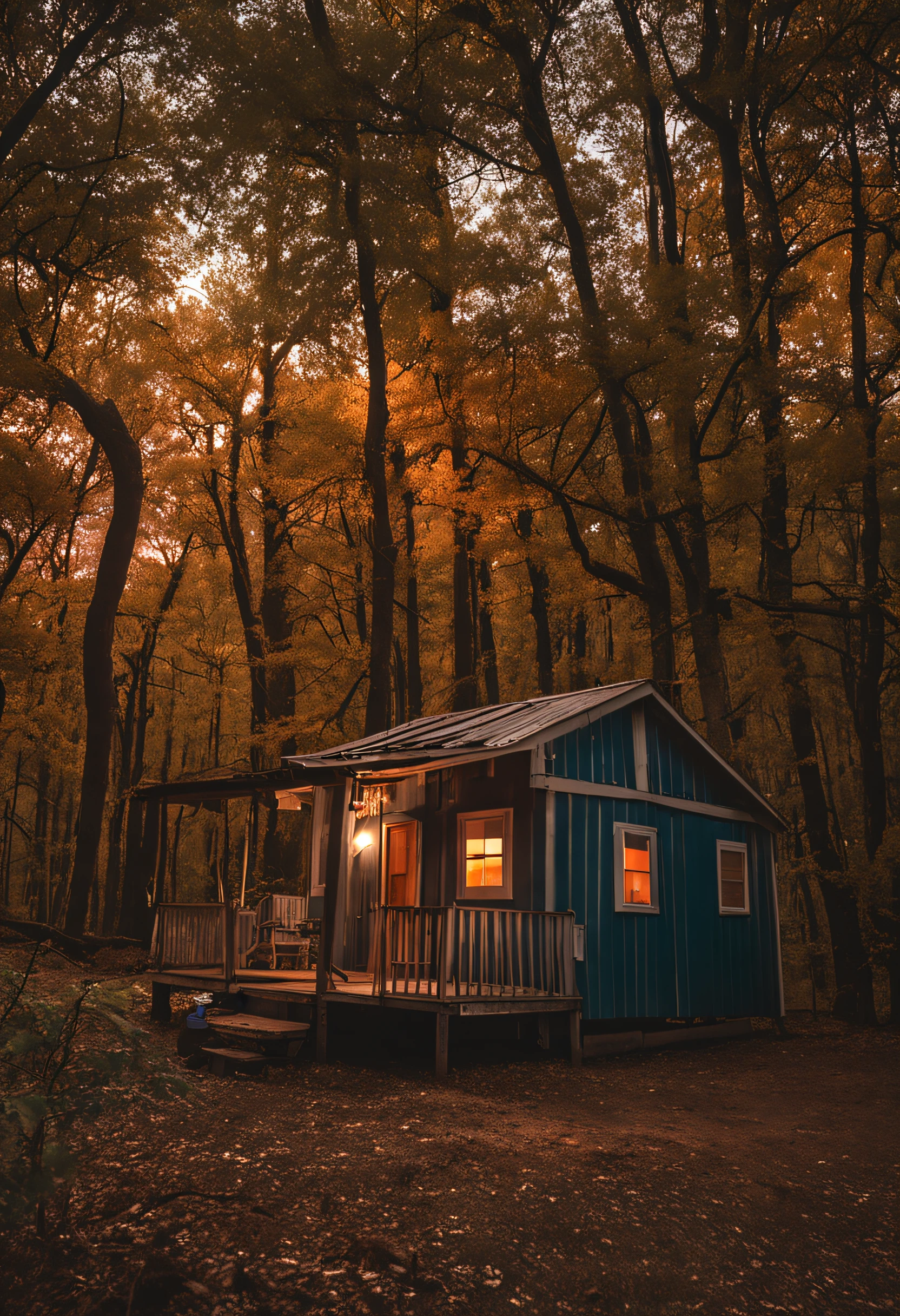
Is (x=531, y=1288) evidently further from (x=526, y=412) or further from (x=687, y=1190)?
(x=526, y=412)

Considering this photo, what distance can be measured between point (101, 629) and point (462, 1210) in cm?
1695

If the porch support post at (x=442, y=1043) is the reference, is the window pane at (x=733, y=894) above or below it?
above

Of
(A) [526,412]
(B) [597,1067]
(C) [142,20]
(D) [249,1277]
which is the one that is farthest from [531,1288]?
(C) [142,20]

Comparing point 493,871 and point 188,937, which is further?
point 188,937

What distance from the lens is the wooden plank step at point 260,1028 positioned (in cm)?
953

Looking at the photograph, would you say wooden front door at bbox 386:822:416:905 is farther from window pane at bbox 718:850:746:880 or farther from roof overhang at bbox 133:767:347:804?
window pane at bbox 718:850:746:880

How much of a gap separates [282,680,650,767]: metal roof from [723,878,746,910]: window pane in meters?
3.78

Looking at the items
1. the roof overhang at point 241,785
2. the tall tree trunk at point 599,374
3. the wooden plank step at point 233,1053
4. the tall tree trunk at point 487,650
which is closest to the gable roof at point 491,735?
the roof overhang at point 241,785

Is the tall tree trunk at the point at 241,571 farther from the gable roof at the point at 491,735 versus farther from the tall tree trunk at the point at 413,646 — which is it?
the gable roof at the point at 491,735

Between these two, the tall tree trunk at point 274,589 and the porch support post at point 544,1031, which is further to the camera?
the tall tree trunk at point 274,589

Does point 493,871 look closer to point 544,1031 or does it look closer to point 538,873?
point 538,873

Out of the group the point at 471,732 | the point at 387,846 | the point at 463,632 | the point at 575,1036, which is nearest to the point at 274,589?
the point at 463,632

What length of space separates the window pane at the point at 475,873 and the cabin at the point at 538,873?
23mm

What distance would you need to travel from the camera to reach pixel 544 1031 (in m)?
10.5
